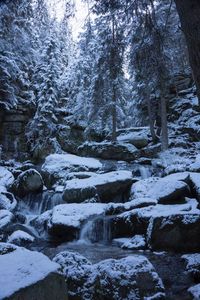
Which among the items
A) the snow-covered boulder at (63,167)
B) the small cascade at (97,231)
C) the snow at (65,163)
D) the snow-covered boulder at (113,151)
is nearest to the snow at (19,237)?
the small cascade at (97,231)

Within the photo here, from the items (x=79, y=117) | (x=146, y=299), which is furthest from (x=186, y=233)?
(x=79, y=117)

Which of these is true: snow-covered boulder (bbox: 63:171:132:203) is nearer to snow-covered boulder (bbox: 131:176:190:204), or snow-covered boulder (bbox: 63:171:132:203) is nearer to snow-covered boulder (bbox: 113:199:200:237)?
snow-covered boulder (bbox: 131:176:190:204)

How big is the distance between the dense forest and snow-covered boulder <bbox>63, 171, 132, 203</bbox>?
48mm

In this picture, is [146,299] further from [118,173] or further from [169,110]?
[169,110]

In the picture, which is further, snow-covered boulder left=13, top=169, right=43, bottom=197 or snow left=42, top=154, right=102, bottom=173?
snow left=42, top=154, right=102, bottom=173

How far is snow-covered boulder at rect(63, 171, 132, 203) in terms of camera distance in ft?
47.6

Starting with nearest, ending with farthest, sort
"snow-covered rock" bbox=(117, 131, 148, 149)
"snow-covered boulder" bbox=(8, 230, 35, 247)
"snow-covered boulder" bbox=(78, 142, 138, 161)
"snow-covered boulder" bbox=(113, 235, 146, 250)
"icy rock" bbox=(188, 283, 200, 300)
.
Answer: "icy rock" bbox=(188, 283, 200, 300), "snow-covered boulder" bbox=(113, 235, 146, 250), "snow-covered boulder" bbox=(8, 230, 35, 247), "snow-covered boulder" bbox=(78, 142, 138, 161), "snow-covered rock" bbox=(117, 131, 148, 149)

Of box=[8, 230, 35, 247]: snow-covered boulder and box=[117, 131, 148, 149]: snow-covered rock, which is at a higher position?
box=[117, 131, 148, 149]: snow-covered rock

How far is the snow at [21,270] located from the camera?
335cm

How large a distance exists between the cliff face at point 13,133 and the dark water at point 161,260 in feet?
50.6

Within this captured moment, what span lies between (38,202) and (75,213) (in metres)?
3.78

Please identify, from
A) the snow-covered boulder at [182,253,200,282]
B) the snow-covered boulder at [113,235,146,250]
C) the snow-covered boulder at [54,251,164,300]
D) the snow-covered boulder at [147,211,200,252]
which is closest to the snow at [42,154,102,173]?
the snow-covered boulder at [113,235,146,250]

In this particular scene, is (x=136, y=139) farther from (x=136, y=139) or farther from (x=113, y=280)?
(x=113, y=280)

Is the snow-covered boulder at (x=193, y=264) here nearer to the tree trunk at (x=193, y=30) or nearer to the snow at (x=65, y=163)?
the tree trunk at (x=193, y=30)
